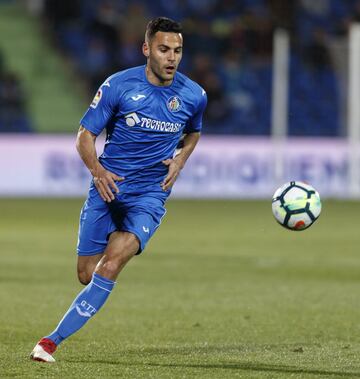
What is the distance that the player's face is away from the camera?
742 centimetres

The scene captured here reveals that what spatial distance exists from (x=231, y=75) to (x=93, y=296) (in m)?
23.4

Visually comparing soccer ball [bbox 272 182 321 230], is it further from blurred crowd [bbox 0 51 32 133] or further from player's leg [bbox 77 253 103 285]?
blurred crowd [bbox 0 51 32 133]

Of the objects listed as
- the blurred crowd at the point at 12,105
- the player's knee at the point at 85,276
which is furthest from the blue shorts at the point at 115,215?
the blurred crowd at the point at 12,105

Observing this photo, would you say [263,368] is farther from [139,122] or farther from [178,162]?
[139,122]

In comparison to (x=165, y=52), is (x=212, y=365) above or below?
below

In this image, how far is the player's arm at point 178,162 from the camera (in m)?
7.71

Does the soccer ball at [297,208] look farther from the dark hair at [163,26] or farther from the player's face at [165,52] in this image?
the dark hair at [163,26]

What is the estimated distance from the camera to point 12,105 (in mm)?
28125

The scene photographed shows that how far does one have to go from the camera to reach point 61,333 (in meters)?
7.03

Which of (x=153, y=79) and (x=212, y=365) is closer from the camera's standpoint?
(x=212, y=365)

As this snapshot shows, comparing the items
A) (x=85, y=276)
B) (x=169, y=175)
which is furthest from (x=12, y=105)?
(x=169, y=175)

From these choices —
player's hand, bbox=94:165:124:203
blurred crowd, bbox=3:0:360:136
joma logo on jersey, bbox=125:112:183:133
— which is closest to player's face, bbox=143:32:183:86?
joma logo on jersey, bbox=125:112:183:133

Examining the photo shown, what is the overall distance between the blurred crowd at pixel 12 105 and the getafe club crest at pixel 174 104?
20.5m

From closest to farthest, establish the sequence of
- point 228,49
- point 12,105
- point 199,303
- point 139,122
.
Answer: point 139,122, point 199,303, point 12,105, point 228,49
